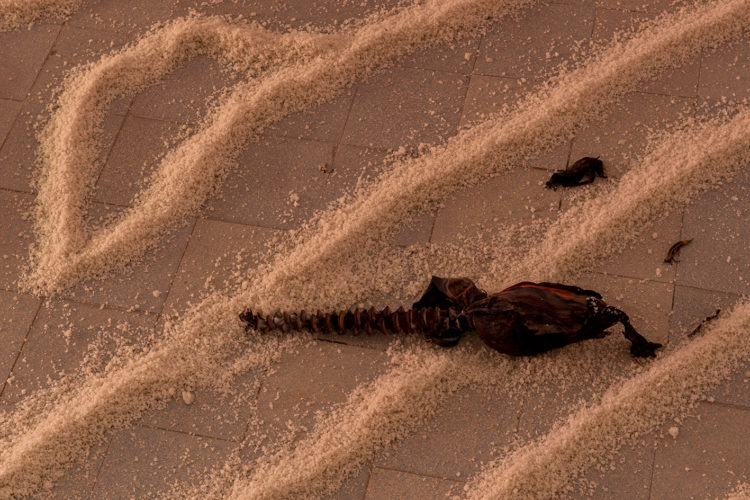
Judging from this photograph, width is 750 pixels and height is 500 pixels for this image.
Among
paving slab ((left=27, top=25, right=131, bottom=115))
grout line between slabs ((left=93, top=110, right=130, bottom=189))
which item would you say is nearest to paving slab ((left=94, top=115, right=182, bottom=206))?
grout line between slabs ((left=93, top=110, right=130, bottom=189))

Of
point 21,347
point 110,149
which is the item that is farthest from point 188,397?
point 110,149

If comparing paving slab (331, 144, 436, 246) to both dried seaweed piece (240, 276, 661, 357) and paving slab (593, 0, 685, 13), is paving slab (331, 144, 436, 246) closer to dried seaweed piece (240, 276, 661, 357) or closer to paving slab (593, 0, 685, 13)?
dried seaweed piece (240, 276, 661, 357)

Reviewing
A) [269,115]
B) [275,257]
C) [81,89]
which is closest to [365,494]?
[275,257]

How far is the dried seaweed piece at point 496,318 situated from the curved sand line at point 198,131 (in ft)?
1.62

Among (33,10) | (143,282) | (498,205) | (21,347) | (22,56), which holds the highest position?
(33,10)

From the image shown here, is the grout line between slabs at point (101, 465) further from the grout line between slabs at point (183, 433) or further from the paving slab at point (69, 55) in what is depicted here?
the paving slab at point (69, 55)

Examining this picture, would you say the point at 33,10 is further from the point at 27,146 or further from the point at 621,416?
the point at 621,416

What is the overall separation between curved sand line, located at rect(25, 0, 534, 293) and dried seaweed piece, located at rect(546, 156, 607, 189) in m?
0.67

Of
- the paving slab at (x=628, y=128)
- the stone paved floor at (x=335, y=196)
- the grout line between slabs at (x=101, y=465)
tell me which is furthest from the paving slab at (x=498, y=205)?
the grout line between slabs at (x=101, y=465)

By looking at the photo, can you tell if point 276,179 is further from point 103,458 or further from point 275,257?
point 103,458

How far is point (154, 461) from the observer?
2330 mm

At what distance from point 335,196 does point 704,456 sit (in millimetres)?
1243

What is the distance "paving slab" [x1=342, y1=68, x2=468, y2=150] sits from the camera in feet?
9.20

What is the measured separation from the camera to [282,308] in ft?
8.19
